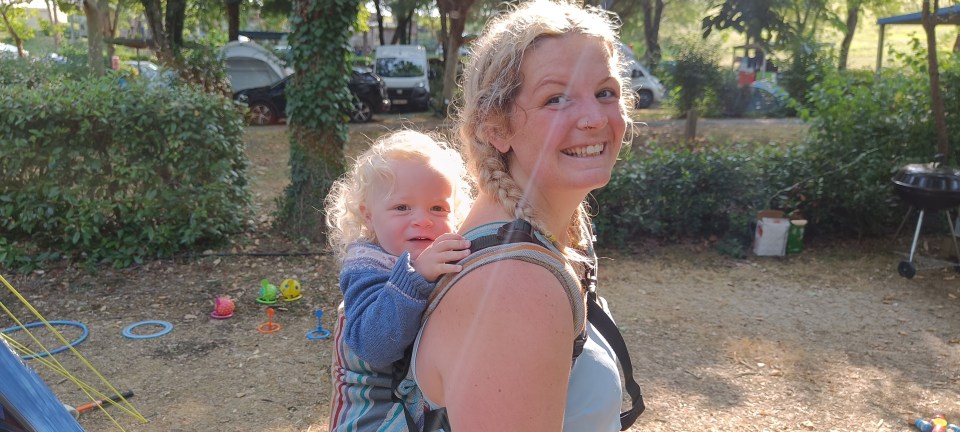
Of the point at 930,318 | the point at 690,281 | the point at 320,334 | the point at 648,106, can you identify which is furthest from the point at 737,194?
the point at 648,106

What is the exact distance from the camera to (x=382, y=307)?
1.49m

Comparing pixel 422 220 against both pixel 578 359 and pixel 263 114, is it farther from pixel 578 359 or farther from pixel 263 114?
pixel 263 114

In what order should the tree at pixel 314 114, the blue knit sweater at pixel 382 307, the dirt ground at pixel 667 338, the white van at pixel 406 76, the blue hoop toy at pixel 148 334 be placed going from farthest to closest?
the white van at pixel 406 76, the tree at pixel 314 114, the blue hoop toy at pixel 148 334, the dirt ground at pixel 667 338, the blue knit sweater at pixel 382 307

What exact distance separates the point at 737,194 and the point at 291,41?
444 centimetres

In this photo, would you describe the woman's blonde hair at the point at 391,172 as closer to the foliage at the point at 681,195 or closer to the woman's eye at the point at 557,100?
the woman's eye at the point at 557,100

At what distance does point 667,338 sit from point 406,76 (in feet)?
51.1

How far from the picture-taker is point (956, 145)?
7.28 metres

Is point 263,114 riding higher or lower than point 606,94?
lower

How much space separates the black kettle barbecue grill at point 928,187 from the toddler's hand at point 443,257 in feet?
20.1

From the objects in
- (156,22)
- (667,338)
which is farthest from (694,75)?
(667,338)

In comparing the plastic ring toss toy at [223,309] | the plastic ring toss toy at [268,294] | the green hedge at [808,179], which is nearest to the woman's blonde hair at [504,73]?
the plastic ring toss toy at [223,309]

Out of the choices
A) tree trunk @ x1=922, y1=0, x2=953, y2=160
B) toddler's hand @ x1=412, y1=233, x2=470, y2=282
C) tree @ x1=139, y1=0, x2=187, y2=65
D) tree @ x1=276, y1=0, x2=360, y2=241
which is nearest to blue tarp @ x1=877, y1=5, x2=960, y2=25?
tree trunk @ x1=922, y1=0, x2=953, y2=160

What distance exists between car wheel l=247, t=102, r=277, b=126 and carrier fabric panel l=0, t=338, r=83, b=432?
569 inches

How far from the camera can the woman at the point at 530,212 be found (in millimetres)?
1268
